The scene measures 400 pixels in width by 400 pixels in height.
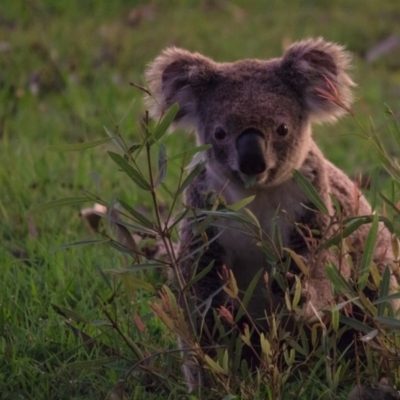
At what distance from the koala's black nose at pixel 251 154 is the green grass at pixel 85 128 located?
290 millimetres

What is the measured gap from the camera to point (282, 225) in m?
3.41

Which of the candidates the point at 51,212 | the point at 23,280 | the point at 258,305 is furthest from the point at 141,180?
the point at 51,212

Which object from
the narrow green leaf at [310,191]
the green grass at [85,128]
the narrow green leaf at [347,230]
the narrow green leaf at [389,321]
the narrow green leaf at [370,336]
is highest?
the narrow green leaf at [310,191]

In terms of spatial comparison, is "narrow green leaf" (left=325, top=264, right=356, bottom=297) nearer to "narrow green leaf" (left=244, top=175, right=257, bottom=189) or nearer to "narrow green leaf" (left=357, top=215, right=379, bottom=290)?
"narrow green leaf" (left=357, top=215, right=379, bottom=290)

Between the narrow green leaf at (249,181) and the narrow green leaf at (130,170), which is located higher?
the narrow green leaf at (130,170)

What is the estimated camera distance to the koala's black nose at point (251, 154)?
312 cm

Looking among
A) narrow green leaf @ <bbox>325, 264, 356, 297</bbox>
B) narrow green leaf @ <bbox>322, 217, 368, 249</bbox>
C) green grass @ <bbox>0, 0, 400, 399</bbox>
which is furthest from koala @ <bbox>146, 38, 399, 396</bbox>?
narrow green leaf @ <bbox>325, 264, 356, 297</bbox>

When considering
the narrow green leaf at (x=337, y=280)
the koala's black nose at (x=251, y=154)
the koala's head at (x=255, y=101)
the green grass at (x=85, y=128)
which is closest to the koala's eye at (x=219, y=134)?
the koala's head at (x=255, y=101)

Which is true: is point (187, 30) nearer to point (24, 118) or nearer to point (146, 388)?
point (24, 118)

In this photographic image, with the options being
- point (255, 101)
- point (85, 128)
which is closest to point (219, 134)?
point (255, 101)

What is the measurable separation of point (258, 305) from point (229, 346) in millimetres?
664

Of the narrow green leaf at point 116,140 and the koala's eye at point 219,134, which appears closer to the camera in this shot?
the narrow green leaf at point 116,140

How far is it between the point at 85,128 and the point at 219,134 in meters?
2.75

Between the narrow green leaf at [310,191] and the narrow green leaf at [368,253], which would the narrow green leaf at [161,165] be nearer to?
the narrow green leaf at [310,191]
